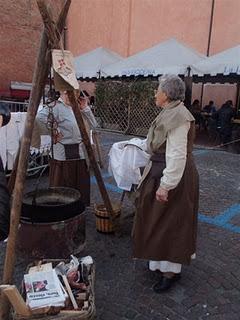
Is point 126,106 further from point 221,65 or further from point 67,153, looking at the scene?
point 67,153

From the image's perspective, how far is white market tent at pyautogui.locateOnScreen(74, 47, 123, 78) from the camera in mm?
12594

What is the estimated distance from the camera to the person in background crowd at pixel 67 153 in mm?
3896

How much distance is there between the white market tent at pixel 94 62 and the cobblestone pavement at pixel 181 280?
8457 mm

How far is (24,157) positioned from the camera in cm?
243

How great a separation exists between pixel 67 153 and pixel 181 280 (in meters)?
1.82

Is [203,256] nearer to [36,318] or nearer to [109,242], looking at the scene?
[109,242]

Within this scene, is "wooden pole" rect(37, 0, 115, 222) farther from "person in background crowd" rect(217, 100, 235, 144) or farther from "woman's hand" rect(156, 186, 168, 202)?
"person in background crowd" rect(217, 100, 235, 144)

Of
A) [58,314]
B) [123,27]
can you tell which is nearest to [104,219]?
[58,314]

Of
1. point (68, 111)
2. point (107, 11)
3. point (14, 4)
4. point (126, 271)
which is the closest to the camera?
point (126, 271)

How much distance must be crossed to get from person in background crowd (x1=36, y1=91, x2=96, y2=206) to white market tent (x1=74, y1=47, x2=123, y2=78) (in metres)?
8.65

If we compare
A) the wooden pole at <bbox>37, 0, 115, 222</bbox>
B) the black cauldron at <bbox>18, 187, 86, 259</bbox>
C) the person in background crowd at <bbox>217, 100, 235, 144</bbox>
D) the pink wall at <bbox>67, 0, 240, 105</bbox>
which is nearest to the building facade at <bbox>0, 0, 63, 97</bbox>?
the pink wall at <bbox>67, 0, 240, 105</bbox>

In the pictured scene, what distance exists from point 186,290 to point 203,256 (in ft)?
2.23

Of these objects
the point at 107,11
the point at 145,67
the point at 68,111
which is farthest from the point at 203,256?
the point at 107,11

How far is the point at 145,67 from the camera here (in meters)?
11.2
